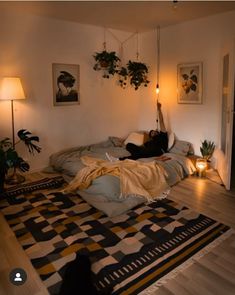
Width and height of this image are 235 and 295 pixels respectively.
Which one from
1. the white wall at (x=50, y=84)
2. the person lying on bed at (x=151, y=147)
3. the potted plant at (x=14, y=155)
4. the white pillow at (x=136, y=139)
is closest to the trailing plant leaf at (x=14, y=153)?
the potted plant at (x=14, y=155)

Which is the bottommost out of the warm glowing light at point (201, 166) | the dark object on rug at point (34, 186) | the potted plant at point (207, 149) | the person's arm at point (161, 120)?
the dark object on rug at point (34, 186)

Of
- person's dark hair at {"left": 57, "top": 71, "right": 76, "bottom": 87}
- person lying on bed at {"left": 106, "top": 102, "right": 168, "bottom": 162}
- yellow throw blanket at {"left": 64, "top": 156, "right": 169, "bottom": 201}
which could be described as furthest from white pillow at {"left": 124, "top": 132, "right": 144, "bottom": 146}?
person's dark hair at {"left": 57, "top": 71, "right": 76, "bottom": 87}

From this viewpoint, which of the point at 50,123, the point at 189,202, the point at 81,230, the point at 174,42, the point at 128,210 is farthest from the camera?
the point at 174,42

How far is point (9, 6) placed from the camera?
11.3 ft

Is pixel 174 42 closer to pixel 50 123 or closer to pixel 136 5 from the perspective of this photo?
pixel 136 5

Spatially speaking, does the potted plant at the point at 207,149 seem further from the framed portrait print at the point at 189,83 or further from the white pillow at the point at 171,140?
the framed portrait print at the point at 189,83

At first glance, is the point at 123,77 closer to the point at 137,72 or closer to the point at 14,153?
the point at 137,72

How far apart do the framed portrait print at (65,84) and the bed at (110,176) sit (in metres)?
0.84

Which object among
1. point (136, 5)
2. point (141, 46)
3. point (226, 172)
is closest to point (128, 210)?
point (226, 172)

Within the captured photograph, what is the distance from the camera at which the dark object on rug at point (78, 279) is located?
67.1 inches

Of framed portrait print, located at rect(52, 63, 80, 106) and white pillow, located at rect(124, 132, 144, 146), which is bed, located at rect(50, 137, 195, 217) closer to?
white pillow, located at rect(124, 132, 144, 146)

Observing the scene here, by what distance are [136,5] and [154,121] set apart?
2.25 m

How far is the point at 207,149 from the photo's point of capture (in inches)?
161

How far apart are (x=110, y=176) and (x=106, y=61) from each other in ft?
7.35
